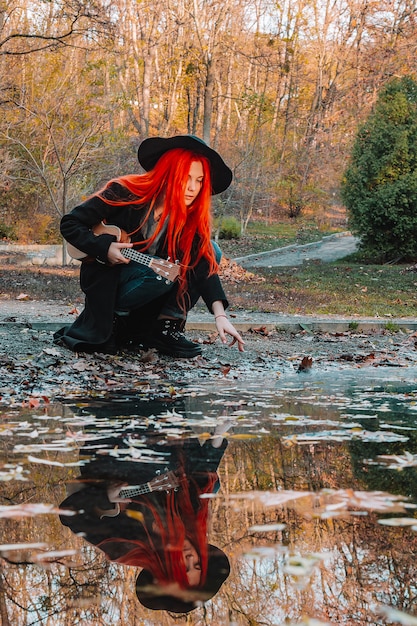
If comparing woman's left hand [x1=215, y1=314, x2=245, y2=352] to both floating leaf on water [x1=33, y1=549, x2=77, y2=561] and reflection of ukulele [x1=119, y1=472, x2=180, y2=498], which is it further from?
floating leaf on water [x1=33, y1=549, x2=77, y2=561]

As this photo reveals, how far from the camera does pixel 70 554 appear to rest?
211cm

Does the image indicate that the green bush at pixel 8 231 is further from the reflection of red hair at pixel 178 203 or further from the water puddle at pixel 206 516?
the water puddle at pixel 206 516

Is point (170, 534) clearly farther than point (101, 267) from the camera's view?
No

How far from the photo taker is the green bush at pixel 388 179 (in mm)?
20875

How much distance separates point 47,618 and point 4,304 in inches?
380

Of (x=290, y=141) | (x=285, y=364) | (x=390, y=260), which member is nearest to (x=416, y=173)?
(x=390, y=260)

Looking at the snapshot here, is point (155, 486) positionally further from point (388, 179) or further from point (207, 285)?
point (388, 179)

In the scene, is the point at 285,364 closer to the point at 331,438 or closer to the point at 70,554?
the point at 331,438

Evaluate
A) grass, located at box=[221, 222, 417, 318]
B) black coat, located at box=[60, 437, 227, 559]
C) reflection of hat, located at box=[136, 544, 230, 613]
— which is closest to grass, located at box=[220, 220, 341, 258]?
grass, located at box=[221, 222, 417, 318]

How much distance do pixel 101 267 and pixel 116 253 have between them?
0.31 m

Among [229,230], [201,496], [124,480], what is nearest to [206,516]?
[201,496]

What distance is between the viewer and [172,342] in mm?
6469

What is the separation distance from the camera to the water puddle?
1.83 meters

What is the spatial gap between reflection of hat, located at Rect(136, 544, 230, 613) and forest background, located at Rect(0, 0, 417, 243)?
41.6 ft
